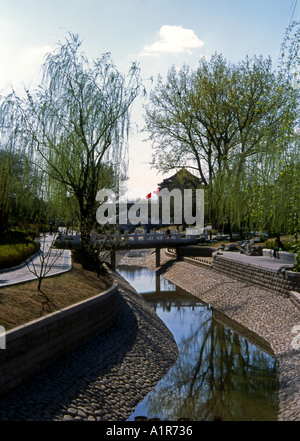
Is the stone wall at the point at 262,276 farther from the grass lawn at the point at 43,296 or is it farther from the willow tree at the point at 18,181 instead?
the willow tree at the point at 18,181

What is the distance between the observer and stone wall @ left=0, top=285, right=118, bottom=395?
7020 millimetres

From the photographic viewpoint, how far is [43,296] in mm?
9984

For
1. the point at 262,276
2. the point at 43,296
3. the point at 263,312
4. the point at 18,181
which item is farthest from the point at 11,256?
the point at 262,276

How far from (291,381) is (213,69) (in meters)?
25.9

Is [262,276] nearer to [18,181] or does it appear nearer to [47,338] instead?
[18,181]

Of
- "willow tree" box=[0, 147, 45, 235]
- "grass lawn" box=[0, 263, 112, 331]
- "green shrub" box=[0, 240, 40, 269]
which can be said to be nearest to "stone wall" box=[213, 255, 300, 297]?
"grass lawn" box=[0, 263, 112, 331]

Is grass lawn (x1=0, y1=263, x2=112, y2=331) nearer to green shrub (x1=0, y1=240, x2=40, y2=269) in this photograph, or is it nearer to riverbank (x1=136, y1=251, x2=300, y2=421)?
green shrub (x1=0, y1=240, x2=40, y2=269)

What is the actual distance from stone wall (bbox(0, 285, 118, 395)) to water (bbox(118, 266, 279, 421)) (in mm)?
1918

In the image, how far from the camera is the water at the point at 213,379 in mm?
8469

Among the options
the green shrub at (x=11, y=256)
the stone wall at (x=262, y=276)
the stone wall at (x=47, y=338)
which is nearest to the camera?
the stone wall at (x=47, y=338)

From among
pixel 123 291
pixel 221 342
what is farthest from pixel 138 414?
pixel 123 291

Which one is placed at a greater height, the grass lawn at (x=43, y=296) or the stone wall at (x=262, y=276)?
the grass lawn at (x=43, y=296)

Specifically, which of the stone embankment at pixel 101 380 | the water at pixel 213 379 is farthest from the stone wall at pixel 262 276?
the stone embankment at pixel 101 380

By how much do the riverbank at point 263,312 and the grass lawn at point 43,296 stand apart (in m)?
4.89
